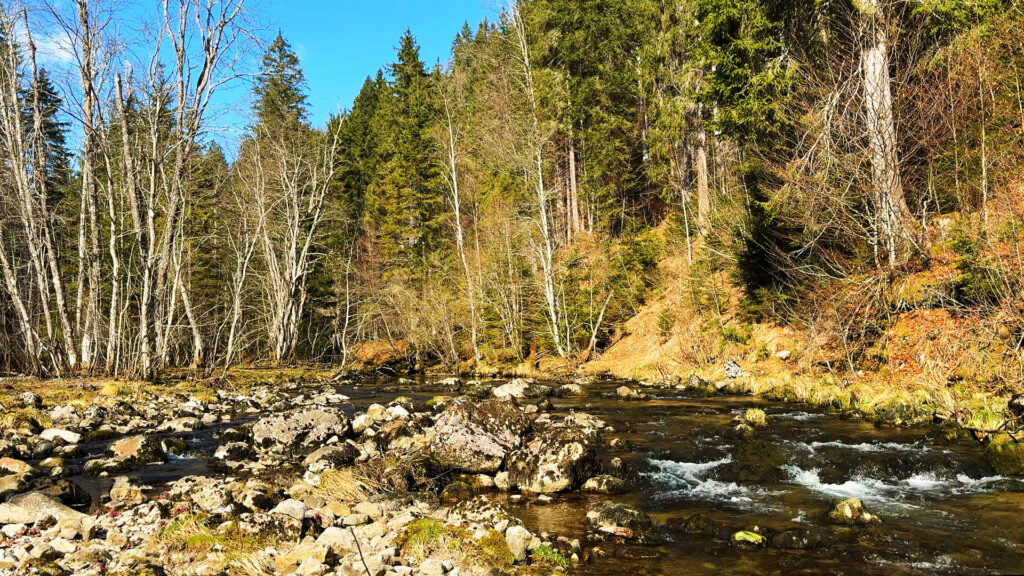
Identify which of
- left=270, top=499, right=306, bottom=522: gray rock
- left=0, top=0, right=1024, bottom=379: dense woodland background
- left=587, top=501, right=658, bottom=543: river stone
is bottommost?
left=587, top=501, right=658, bottom=543: river stone

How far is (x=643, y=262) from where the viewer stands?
80.3 feet

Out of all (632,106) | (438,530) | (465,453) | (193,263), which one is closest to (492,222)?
(632,106)

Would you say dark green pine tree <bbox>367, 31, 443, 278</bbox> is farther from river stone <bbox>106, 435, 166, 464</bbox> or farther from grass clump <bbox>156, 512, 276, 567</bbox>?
grass clump <bbox>156, 512, 276, 567</bbox>

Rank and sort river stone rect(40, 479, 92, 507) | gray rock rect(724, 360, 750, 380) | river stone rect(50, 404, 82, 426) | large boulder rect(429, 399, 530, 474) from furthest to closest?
gray rock rect(724, 360, 750, 380), river stone rect(50, 404, 82, 426), large boulder rect(429, 399, 530, 474), river stone rect(40, 479, 92, 507)

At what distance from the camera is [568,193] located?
107ft

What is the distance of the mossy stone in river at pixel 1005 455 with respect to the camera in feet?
24.1

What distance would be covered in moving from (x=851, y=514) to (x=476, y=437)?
4992 millimetres

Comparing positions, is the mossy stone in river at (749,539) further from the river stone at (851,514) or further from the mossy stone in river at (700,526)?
the river stone at (851,514)

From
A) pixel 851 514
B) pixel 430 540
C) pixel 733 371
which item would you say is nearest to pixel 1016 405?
pixel 851 514

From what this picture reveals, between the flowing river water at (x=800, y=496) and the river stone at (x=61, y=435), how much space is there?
1868mm

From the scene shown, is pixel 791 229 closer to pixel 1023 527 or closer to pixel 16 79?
pixel 1023 527

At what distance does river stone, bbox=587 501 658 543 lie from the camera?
5930 mm

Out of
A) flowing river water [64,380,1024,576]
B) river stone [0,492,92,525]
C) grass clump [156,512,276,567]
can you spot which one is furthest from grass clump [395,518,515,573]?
river stone [0,492,92,525]

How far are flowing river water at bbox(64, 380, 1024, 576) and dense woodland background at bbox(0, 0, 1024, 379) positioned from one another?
3.69 meters
